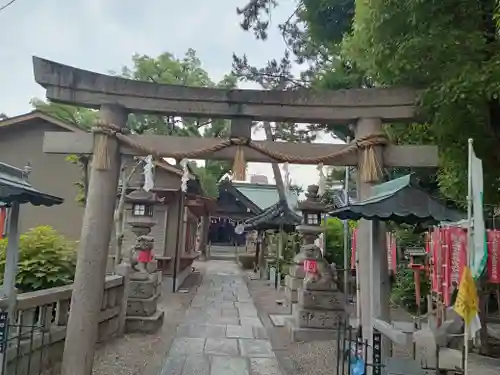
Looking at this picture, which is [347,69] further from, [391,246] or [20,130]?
[20,130]

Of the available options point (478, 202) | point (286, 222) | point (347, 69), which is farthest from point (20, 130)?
point (478, 202)

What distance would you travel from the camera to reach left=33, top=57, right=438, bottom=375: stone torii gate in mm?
5500

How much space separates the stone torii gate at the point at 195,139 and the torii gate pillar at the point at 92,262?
0.04 feet

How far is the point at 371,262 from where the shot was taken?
16.8ft

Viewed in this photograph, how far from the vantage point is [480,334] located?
743 cm

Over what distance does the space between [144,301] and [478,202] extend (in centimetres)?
687

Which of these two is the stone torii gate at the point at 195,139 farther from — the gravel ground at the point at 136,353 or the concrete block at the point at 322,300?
the concrete block at the point at 322,300

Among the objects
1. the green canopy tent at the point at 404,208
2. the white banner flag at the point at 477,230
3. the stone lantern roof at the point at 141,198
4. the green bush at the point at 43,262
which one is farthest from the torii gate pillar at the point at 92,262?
the stone lantern roof at the point at 141,198

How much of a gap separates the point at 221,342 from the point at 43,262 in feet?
10.9

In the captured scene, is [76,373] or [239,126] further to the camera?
[239,126]

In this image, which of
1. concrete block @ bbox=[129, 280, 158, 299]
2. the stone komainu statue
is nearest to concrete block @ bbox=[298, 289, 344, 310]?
the stone komainu statue

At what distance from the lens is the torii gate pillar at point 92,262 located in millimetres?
5219

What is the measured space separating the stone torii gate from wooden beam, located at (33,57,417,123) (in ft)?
0.04

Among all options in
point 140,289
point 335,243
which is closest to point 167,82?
point 335,243
